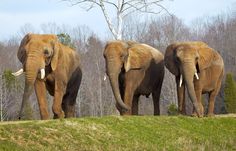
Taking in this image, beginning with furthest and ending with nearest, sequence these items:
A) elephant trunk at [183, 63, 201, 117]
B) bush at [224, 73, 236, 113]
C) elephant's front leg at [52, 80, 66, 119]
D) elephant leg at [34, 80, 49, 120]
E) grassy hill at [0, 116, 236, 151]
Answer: bush at [224, 73, 236, 113]
elephant trunk at [183, 63, 201, 117]
elephant's front leg at [52, 80, 66, 119]
elephant leg at [34, 80, 49, 120]
grassy hill at [0, 116, 236, 151]

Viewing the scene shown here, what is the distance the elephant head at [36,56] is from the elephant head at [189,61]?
14.9 ft

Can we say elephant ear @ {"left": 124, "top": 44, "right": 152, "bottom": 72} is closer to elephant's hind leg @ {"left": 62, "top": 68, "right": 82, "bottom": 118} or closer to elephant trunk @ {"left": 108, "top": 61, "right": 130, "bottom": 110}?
elephant trunk @ {"left": 108, "top": 61, "right": 130, "bottom": 110}

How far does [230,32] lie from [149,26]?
1145 cm

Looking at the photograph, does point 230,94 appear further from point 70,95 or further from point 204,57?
point 70,95

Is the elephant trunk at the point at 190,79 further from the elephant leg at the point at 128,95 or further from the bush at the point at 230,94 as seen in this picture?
the bush at the point at 230,94

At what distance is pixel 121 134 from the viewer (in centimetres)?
1459

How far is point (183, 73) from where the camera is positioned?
18.7m

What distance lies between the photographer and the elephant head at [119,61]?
17747 millimetres

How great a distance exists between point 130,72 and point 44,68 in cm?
370

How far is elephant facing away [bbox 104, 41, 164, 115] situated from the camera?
18.1 metres

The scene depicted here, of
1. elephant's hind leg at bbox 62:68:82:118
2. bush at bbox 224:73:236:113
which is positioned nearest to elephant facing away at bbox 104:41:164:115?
elephant's hind leg at bbox 62:68:82:118

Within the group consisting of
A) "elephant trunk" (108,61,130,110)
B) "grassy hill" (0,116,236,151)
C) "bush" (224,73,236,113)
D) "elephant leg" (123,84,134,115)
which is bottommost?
"bush" (224,73,236,113)

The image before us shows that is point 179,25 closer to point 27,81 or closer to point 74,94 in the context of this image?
point 74,94

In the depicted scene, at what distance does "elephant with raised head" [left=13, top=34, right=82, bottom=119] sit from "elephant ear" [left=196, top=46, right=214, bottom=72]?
4820 mm
